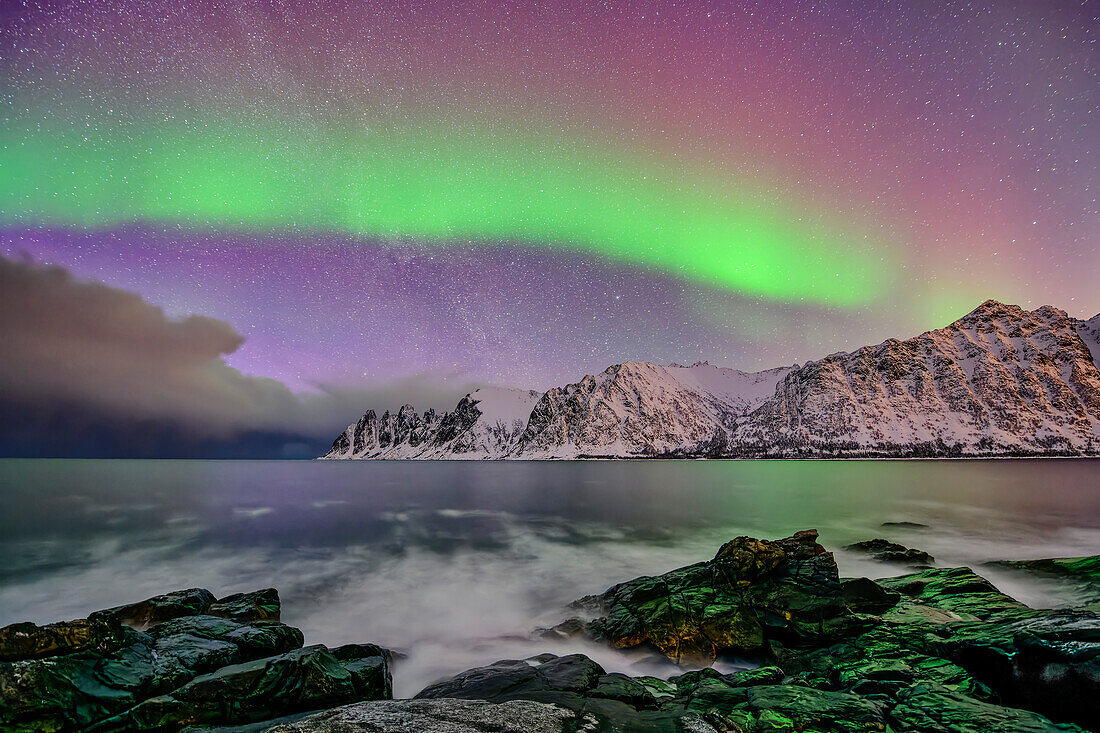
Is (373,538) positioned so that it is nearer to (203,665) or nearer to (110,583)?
(110,583)

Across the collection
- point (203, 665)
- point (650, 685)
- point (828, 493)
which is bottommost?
point (828, 493)

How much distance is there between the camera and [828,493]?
59.6m

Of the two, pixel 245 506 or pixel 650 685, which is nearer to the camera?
pixel 650 685

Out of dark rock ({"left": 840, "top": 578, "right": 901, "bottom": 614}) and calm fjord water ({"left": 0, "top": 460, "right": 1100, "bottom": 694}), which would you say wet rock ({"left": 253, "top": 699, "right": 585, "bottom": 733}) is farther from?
dark rock ({"left": 840, "top": 578, "right": 901, "bottom": 614})

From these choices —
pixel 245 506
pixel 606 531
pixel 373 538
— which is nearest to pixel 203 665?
pixel 373 538

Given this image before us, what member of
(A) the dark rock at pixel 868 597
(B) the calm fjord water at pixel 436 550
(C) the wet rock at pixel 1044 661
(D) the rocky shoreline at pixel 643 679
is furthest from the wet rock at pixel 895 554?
(C) the wet rock at pixel 1044 661

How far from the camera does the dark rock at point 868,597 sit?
11992 mm

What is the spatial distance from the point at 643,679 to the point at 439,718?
516 centimetres

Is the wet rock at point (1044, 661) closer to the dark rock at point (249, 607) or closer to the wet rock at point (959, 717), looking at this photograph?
the wet rock at point (959, 717)

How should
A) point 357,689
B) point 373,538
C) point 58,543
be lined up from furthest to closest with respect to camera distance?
point 373,538 < point 58,543 < point 357,689

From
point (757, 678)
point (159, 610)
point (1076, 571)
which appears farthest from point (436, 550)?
point (1076, 571)

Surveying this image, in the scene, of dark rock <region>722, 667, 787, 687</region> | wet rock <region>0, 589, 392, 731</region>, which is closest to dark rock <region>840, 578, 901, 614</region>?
dark rock <region>722, 667, 787, 687</region>

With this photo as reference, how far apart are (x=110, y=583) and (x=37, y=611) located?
3527mm

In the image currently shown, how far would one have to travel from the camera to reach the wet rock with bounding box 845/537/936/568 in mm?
A: 19438
